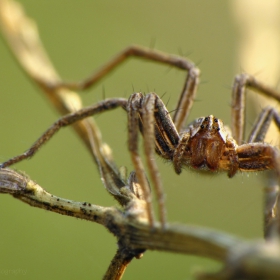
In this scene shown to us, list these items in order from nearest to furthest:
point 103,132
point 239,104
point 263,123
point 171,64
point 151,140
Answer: point 151,140 < point 263,123 < point 239,104 < point 171,64 < point 103,132

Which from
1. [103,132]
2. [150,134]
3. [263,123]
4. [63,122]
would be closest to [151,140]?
[150,134]

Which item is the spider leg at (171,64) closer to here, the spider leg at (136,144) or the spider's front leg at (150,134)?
the spider's front leg at (150,134)

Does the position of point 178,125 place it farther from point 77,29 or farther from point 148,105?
point 77,29

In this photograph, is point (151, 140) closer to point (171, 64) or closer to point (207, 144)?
point (207, 144)

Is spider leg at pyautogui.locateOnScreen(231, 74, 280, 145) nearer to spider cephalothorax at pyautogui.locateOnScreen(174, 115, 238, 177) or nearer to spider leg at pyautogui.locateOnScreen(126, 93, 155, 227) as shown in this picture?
spider cephalothorax at pyautogui.locateOnScreen(174, 115, 238, 177)

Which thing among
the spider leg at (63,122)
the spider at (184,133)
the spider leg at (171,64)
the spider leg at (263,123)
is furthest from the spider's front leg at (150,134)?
the spider leg at (263,123)

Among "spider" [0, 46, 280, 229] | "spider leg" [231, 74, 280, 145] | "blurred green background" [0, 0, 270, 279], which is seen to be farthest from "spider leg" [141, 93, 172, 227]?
"spider leg" [231, 74, 280, 145]
